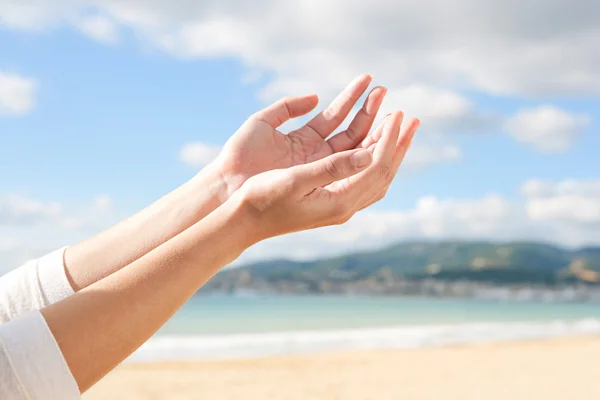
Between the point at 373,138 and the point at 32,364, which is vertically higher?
the point at 373,138

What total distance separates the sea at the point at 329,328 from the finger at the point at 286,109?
26.2 ft

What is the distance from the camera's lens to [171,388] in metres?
6.94

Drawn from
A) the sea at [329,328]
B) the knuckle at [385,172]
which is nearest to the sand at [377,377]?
the sea at [329,328]

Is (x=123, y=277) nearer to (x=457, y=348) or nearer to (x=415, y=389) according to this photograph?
(x=415, y=389)

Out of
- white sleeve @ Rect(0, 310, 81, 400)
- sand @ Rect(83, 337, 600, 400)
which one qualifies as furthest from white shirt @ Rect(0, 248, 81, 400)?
sand @ Rect(83, 337, 600, 400)

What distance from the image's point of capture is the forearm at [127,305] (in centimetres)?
93

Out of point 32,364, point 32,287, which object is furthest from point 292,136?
point 32,364

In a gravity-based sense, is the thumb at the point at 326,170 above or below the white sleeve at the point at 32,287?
above

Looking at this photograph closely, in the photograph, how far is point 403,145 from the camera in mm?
1857

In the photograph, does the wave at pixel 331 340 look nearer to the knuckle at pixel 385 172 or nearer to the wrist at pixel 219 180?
the wrist at pixel 219 180

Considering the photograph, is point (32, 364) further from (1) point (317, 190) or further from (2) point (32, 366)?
(1) point (317, 190)

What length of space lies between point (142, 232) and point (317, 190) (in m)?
0.49

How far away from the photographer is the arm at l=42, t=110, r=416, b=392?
94 cm

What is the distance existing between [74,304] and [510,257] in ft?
123
